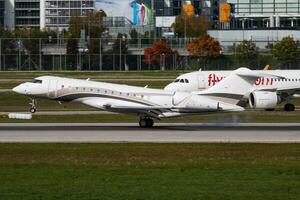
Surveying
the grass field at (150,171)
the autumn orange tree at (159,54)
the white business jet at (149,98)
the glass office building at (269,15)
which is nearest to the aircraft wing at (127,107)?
the white business jet at (149,98)

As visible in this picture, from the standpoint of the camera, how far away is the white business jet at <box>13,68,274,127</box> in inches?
1993

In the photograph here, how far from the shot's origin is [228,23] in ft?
653

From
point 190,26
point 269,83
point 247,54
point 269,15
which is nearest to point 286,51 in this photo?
point 247,54

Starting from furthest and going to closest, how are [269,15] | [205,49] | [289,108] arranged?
[269,15]
[205,49]
[289,108]

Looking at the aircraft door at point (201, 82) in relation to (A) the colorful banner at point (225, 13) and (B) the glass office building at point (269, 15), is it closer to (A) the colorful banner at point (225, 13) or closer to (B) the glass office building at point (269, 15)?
(B) the glass office building at point (269, 15)

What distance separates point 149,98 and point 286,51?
308 feet

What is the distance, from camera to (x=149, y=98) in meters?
51.6

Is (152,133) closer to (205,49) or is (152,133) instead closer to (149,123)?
(149,123)

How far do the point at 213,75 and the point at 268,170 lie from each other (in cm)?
4392

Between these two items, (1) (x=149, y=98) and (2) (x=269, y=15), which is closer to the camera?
(1) (x=149, y=98)

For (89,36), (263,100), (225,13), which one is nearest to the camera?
(263,100)

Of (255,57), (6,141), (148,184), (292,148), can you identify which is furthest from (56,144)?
(255,57)

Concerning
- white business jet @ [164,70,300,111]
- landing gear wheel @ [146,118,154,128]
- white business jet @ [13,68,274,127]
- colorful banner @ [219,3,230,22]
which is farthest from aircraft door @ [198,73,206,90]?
colorful banner @ [219,3,230,22]

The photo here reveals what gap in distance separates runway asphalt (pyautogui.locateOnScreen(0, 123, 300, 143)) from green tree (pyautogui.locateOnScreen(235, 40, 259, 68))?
86456mm
